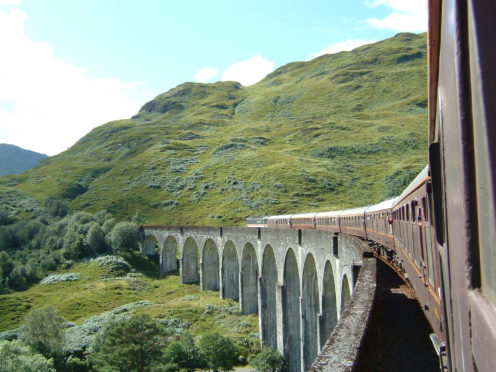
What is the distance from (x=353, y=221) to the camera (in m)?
21.9

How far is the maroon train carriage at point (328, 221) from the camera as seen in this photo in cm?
2516

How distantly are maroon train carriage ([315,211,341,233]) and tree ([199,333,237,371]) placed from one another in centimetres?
1032

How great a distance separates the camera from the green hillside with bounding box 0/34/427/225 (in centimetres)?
7519

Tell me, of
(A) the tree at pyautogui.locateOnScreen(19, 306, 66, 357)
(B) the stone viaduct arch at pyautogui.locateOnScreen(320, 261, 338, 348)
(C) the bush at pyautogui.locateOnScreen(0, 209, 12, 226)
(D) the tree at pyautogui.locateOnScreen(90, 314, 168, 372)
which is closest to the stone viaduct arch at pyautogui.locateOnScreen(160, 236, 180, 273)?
(A) the tree at pyautogui.locateOnScreen(19, 306, 66, 357)

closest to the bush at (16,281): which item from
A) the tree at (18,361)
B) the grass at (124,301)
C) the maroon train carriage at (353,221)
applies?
the grass at (124,301)

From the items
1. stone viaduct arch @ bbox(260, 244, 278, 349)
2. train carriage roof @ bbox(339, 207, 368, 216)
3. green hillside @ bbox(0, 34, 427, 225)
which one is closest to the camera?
train carriage roof @ bbox(339, 207, 368, 216)

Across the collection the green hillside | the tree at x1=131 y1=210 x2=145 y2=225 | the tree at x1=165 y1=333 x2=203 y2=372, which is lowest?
the tree at x1=165 y1=333 x2=203 y2=372

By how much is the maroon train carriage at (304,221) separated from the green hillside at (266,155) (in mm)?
30149

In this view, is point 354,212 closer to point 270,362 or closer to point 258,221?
point 270,362

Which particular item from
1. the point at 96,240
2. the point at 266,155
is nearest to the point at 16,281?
the point at 96,240

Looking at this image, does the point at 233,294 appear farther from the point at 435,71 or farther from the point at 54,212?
the point at 54,212

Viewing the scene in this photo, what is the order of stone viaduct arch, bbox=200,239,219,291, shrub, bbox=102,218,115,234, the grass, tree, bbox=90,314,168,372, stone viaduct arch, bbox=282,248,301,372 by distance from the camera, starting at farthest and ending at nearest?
shrub, bbox=102,218,115,234 < stone viaduct arch, bbox=200,239,219,291 < the grass < stone viaduct arch, bbox=282,248,301,372 < tree, bbox=90,314,168,372

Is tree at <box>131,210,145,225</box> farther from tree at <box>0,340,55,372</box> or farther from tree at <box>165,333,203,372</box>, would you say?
tree at <box>0,340,55,372</box>

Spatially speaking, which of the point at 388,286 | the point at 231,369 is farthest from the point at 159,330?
the point at 388,286
